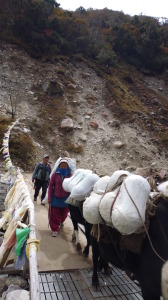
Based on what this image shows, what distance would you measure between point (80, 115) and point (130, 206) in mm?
19171

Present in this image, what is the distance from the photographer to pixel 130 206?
264 centimetres

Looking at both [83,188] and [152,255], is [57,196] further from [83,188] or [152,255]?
[152,255]

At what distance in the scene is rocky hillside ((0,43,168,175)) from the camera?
18.0m

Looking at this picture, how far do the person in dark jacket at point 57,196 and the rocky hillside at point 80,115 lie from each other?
8.95 m

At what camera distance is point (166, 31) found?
39.2 meters

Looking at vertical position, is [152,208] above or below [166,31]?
below

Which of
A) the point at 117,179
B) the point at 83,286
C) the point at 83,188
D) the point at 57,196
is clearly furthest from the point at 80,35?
the point at 83,286

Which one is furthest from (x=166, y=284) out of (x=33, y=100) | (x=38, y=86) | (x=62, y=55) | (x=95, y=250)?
(x=62, y=55)

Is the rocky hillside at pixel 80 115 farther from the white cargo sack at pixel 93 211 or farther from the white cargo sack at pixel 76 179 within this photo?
the white cargo sack at pixel 93 211

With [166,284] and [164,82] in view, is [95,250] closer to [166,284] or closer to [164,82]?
[166,284]

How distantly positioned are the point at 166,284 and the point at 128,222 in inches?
47.6

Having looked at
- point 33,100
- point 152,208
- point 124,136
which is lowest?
point 124,136

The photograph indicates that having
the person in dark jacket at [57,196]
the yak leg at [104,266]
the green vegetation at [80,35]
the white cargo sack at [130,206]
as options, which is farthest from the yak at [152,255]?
the green vegetation at [80,35]

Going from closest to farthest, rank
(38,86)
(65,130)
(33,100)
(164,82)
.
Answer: (65,130) < (33,100) < (38,86) < (164,82)
